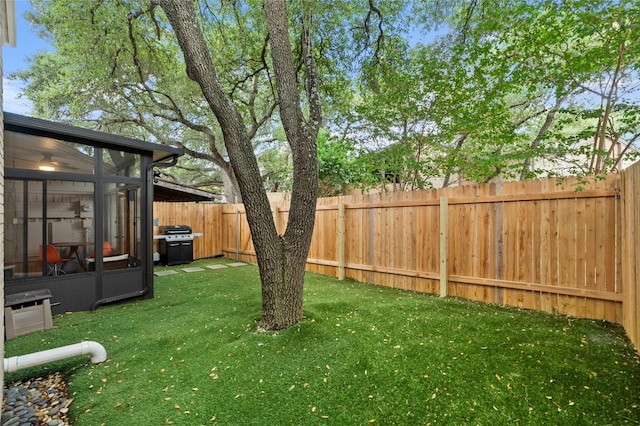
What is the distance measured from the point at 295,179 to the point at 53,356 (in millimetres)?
2749

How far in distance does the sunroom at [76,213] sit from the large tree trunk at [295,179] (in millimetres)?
2613

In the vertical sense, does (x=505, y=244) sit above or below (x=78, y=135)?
below

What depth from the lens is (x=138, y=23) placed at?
21.5ft

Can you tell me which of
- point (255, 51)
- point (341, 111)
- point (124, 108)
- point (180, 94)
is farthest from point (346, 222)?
point (124, 108)

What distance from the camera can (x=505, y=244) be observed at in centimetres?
427

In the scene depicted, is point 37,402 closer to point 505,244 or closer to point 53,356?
point 53,356

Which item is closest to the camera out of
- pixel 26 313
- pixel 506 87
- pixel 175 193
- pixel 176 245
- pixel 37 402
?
pixel 37 402

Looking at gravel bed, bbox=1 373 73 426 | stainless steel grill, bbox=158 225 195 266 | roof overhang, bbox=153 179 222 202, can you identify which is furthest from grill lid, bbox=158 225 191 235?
gravel bed, bbox=1 373 73 426

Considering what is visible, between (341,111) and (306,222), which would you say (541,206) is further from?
(341,111)

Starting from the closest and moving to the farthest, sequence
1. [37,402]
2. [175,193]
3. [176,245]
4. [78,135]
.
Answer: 1. [37,402]
2. [78,135]
3. [176,245]
4. [175,193]

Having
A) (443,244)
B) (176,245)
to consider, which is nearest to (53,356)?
(443,244)

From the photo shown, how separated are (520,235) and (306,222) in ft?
9.47

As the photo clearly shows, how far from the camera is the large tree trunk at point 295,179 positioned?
332 cm

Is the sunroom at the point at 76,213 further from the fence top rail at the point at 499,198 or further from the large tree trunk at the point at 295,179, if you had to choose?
the fence top rail at the point at 499,198
